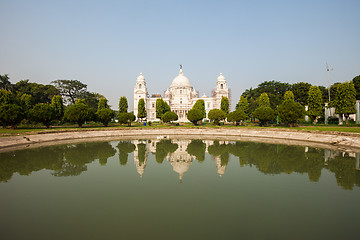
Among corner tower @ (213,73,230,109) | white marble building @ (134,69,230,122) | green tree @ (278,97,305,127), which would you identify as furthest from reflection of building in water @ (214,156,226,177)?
corner tower @ (213,73,230,109)

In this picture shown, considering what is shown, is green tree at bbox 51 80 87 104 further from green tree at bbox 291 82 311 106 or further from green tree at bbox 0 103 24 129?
green tree at bbox 291 82 311 106

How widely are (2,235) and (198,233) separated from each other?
565cm

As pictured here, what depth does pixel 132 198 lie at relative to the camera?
28.1 ft

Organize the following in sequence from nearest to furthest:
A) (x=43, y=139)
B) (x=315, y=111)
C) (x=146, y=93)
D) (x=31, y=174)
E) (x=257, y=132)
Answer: (x=31, y=174)
(x=43, y=139)
(x=257, y=132)
(x=315, y=111)
(x=146, y=93)

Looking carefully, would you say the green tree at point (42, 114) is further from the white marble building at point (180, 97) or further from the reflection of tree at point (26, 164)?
the white marble building at point (180, 97)

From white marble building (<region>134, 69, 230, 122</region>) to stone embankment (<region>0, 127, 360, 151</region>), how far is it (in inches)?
1567

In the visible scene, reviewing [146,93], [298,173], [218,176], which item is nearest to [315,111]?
[298,173]

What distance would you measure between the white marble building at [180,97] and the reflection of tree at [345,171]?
206 ft

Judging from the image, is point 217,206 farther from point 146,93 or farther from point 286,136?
point 146,93

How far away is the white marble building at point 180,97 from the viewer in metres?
80.8

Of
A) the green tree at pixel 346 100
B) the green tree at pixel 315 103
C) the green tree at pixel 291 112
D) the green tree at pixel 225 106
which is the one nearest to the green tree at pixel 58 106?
the green tree at pixel 225 106

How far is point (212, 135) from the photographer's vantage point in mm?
36375

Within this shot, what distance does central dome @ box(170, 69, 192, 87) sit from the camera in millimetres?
87000

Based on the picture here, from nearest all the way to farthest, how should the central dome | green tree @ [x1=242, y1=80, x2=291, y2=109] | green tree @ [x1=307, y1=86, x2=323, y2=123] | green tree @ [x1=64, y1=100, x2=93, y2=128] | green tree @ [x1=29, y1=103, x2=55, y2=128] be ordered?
green tree @ [x1=29, y1=103, x2=55, y2=128], green tree @ [x1=64, y1=100, x2=93, y2=128], green tree @ [x1=307, y1=86, x2=323, y2=123], green tree @ [x1=242, y1=80, x2=291, y2=109], the central dome
